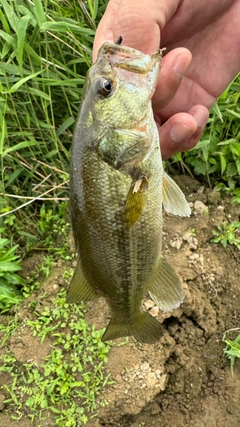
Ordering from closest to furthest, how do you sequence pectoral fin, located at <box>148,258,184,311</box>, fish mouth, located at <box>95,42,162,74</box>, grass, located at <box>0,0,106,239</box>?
fish mouth, located at <box>95,42,162,74</box> → pectoral fin, located at <box>148,258,184,311</box> → grass, located at <box>0,0,106,239</box>

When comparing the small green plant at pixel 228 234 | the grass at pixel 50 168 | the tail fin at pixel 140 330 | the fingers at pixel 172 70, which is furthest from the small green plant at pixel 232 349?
the fingers at pixel 172 70

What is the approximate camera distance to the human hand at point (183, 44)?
1.92 meters

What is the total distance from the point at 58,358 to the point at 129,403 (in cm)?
56

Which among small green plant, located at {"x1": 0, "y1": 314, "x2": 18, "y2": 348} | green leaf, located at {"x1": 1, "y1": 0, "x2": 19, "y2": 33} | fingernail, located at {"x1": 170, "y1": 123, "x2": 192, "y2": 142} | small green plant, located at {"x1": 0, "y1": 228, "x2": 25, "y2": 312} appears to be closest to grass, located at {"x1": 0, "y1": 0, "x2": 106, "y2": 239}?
green leaf, located at {"x1": 1, "y1": 0, "x2": 19, "y2": 33}

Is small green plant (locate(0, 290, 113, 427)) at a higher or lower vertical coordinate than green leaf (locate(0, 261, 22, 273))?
lower

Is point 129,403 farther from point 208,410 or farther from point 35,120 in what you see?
point 35,120

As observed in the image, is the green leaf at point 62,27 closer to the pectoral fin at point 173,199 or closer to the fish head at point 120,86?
the fish head at point 120,86

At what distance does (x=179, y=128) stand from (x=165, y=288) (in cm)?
82

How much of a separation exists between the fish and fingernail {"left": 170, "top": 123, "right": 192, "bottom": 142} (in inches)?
14.6

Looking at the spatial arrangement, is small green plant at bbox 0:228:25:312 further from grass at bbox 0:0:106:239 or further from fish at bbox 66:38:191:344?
fish at bbox 66:38:191:344

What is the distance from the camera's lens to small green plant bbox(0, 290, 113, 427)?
2.68m

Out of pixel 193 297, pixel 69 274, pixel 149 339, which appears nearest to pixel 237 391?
→ pixel 193 297

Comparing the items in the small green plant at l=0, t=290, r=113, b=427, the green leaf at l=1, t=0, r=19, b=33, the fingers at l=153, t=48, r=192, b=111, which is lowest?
the small green plant at l=0, t=290, r=113, b=427

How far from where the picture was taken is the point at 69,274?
122 inches
